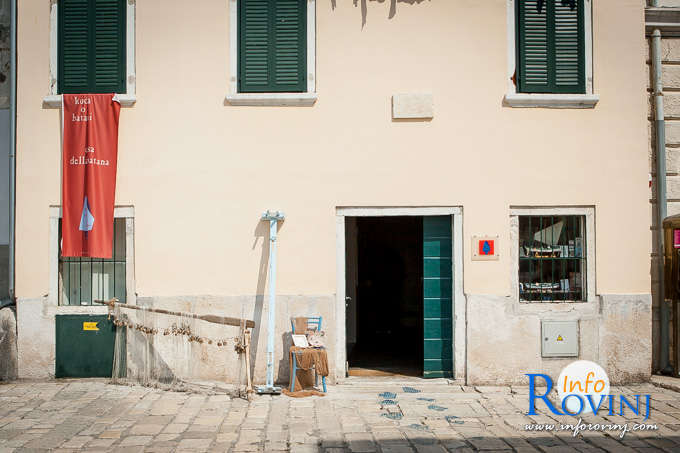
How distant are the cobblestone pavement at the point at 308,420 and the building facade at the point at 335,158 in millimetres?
723

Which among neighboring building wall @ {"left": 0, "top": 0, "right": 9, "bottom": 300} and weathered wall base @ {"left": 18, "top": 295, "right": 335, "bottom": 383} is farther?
neighboring building wall @ {"left": 0, "top": 0, "right": 9, "bottom": 300}

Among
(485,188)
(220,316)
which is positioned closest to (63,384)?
(220,316)

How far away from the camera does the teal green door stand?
8.73m

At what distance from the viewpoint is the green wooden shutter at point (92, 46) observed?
340 inches

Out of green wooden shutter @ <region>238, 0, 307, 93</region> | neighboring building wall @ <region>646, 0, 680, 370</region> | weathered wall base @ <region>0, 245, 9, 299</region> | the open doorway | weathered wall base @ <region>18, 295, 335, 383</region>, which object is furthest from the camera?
the open doorway

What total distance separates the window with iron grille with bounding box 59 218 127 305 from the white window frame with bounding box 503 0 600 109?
229 inches

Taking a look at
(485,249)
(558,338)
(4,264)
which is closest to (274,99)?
(485,249)

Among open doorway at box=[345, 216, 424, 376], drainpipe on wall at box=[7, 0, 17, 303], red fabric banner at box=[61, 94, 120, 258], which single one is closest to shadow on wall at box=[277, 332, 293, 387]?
red fabric banner at box=[61, 94, 120, 258]

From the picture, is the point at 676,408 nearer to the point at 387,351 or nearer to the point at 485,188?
the point at 485,188

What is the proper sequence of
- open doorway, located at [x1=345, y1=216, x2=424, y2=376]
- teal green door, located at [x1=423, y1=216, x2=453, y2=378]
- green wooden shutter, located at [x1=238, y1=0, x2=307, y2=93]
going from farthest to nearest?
open doorway, located at [x1=345, y1=216, x2=424, y2=376] < teal green door, located at [x1=423, y1=216, x2=453, y2=378] < green wooden shutter, located at [x1=238, y1=0, x2=307, y2=93]

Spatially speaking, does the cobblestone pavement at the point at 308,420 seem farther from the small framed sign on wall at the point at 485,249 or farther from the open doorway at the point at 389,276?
the open doorway at the point at 389,276

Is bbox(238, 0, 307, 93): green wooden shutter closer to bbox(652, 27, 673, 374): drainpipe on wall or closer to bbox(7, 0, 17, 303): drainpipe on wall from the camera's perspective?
bbox(7, 0, 17, 303): drainpipe on wall

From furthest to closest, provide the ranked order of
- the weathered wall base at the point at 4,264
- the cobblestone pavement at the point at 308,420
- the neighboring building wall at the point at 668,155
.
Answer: the neighboring building wall at the point at 668,155
the weathered wall base at the point at 4,264
the cobblestone pavement at the point at 308,420

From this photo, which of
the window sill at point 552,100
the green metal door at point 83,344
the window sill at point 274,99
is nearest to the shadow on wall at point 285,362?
the green metal door at point 83,344
